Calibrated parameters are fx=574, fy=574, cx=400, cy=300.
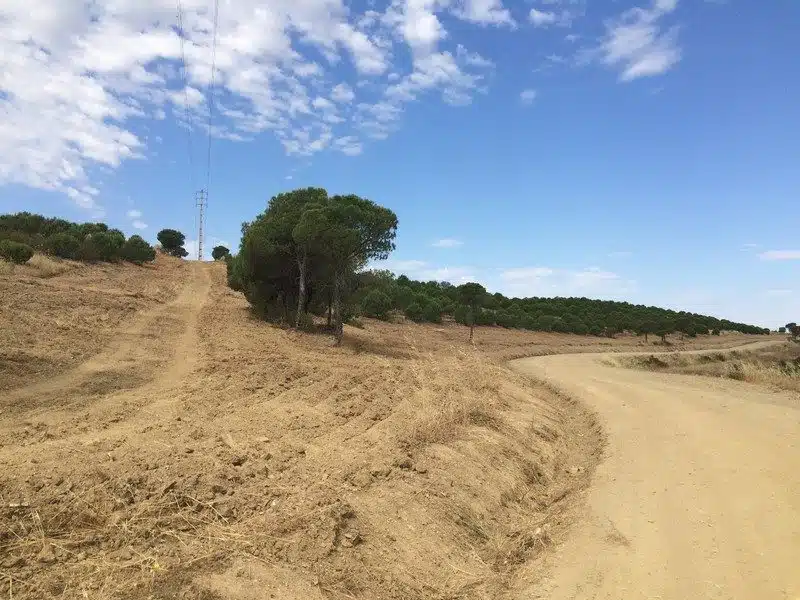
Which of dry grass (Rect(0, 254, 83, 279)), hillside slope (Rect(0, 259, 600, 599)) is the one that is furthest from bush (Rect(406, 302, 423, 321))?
hillside slope (Rect(0, 259, 600, 599))

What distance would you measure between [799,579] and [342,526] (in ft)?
13.5

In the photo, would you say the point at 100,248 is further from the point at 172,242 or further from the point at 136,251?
Answer: the point at 172,242

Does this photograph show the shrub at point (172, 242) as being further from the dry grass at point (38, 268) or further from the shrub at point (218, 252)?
the dry grass at point (38, 268)

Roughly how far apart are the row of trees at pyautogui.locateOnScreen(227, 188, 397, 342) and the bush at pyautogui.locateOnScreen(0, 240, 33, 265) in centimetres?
924

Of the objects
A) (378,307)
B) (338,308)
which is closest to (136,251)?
(378,307)

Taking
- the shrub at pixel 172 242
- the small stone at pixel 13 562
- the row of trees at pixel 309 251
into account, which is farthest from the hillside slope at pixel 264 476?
the shrub at pixel 172 242

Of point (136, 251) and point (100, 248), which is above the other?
point (136, 251)

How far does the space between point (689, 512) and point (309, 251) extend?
17.8 m

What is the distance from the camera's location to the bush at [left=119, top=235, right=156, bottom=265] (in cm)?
4265

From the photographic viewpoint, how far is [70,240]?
3488 cm

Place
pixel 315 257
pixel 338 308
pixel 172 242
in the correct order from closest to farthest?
pixel 338 308 < pixel 315 257 < pixel 172 242

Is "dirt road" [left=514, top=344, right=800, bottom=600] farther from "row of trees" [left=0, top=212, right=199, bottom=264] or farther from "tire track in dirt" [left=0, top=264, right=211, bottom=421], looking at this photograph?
"row of trees" [left=0, top=212, right=199, bottom=264]

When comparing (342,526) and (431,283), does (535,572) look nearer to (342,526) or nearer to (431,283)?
(342,526)

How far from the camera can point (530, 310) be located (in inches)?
2618
